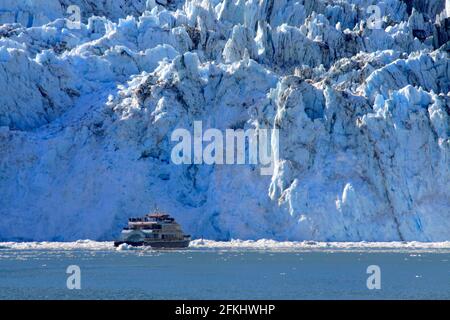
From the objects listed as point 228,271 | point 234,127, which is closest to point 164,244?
point 234,127

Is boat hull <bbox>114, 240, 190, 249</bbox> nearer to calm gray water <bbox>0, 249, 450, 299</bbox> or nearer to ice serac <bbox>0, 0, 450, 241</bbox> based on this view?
ice serac <bbox>0, 0, 450, 241</bbox>

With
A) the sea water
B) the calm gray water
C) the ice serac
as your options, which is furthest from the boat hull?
the calm gray water

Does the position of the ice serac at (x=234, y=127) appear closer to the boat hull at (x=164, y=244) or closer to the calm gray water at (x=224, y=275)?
the boat hull at (x=164, y=244)

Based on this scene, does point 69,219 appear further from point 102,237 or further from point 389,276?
point 389,276

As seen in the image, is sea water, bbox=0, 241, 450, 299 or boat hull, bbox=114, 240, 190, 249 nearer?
sea water, bbox=0, 241, 450, 299

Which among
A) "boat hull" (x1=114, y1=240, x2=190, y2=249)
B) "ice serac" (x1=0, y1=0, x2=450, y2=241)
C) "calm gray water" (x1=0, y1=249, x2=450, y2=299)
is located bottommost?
"calm gray water" (x1=0, y1=249, x2=450, y2=299)

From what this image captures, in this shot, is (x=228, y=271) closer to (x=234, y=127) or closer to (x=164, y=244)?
(x=164, y=244)

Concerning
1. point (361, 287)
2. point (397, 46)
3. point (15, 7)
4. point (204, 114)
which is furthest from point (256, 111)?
point (361, 287)
